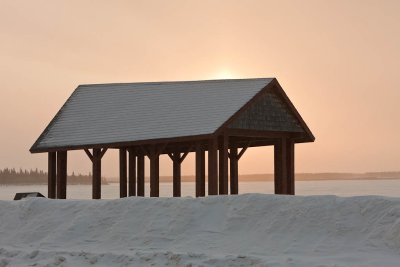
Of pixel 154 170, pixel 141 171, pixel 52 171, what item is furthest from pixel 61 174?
pixel 141 171

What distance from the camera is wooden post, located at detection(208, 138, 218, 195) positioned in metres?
24.5

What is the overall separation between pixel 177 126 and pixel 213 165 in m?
1.90

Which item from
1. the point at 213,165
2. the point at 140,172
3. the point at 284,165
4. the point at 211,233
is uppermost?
the point at 213,165

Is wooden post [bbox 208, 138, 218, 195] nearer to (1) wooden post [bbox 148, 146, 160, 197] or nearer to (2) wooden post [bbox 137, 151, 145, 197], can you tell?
(1) wooden post [bbox 148, 146, 160, 197]

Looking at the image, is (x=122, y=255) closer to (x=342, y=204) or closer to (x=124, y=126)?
(x=342, y=204)

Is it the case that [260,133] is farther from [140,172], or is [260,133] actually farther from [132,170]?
[140,172]

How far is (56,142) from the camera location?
27.6m

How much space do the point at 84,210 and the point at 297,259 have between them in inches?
247

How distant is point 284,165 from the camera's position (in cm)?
2833

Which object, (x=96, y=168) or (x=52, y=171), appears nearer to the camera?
(x=96, y=168)

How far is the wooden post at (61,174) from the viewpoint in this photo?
28.1 metres

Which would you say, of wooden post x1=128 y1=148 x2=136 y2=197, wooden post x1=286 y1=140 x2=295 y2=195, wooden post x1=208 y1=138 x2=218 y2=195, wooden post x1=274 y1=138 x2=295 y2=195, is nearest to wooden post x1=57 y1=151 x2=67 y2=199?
wooden post x1=128 y1=148 x2=136 y2=197

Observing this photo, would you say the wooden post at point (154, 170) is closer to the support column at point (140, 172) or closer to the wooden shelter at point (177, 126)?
the wooden shelter at point (177, 126)

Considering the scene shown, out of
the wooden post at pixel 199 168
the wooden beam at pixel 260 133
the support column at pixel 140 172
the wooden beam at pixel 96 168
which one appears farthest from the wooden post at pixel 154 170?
the support column at pixel 140 172
